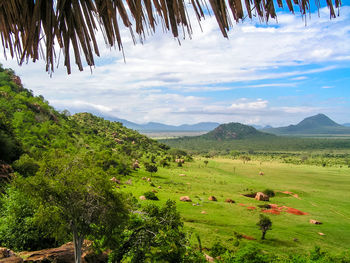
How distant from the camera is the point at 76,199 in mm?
11609

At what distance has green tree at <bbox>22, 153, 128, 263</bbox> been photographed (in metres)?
11.4

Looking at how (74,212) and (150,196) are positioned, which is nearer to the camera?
(74,212)

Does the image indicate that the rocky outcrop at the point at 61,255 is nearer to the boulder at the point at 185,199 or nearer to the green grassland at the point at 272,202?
the green grassland at the point at 272,202

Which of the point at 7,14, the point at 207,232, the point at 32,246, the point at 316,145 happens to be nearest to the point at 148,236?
the point at 32,246

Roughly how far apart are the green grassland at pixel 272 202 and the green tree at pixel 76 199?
18074 mm

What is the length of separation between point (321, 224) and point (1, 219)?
41044mm

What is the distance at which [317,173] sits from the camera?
80.8 m

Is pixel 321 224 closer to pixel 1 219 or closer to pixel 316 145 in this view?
pixel 1 219

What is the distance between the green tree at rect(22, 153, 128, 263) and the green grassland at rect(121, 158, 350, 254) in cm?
1807

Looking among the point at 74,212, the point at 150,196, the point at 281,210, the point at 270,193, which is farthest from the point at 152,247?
the point at 270,193

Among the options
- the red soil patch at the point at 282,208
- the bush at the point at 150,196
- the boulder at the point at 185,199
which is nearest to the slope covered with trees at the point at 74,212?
the bush at the point at 150,196

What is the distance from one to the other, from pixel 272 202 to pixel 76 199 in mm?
44945

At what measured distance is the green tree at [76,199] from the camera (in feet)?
37.3

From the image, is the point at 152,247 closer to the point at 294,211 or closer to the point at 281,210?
the point at 281,210
